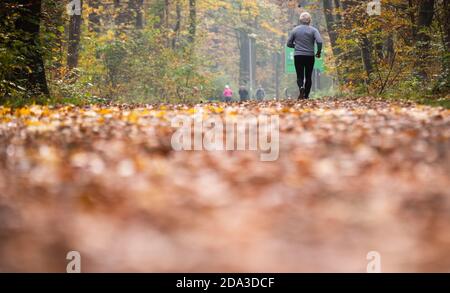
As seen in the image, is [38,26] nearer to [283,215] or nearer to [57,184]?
[57,184]

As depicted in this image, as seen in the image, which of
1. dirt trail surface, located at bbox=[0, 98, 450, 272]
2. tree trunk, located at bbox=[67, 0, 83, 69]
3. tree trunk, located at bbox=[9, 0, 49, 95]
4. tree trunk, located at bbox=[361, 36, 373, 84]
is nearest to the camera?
dirt trail surface, located at bbox=[0, 98, 450, 272]

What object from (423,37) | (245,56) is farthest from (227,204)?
(245,56)

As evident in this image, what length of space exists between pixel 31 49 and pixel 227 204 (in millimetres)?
11091

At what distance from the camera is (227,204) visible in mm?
3693

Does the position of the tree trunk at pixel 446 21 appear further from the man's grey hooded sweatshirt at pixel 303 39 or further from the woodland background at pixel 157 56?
the man's grey hooded sweatshirt at pixel 303 39

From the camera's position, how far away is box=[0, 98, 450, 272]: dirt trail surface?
290 cm

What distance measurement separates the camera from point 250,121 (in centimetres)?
807

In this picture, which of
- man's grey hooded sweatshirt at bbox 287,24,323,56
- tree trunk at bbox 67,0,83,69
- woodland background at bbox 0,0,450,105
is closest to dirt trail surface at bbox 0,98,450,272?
woodland background at bbox 0,0,450,105

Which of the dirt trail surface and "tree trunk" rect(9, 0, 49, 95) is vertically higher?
"tree trunk" rect(9, 0, 49, 95)

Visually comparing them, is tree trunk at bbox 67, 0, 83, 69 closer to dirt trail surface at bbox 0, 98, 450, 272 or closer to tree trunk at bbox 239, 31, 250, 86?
dirt trail surface at bbox 0, 98, 450, 272

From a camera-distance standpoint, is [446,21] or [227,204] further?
[446,21]

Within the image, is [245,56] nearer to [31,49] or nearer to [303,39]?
[303,39]

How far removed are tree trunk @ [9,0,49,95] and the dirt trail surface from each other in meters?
7.77

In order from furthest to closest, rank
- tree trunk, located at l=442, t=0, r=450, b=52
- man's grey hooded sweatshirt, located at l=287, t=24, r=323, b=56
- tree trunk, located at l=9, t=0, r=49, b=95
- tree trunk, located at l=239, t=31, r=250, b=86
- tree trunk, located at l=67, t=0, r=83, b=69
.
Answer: tree trunk, located at l=239, t=31, r=250, b=86 → tree trunk, located at l=67, t=0, r=83, b=69 → tree trunk, located at l=442, t=0, r=450, b=52 → man's grey hooded sweatshirt, located at l=287, t=24, r=323, b=56 → tree trunk, located at l=9, t=0, r=49, b=95
